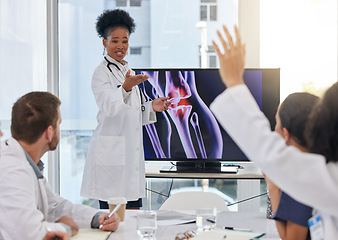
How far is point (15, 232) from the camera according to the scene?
1.51m

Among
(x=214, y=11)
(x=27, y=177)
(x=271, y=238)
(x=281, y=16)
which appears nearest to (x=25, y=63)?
(x=214, y=11)

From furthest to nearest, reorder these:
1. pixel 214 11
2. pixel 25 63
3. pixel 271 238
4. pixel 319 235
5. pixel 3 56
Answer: pixel 214 11
pixel 25 63
pixel 3 56
pixel 271 238
pixel 319 235

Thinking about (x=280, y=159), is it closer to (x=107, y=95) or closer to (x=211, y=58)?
(x=107, y=95)

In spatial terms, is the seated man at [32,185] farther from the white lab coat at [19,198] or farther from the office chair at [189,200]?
the office chair at [189,200]

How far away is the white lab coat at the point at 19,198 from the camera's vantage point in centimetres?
151

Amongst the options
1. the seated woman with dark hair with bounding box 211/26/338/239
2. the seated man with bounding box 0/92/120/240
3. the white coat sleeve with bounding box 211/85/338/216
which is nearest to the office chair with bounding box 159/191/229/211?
the seated man with bounding box 0/92/120/240

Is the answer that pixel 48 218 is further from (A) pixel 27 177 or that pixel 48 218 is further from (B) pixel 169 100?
(B) pixel 169 100

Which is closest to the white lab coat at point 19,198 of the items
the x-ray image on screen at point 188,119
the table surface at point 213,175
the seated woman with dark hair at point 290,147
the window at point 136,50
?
the seated woman with dark hair at point 290,147

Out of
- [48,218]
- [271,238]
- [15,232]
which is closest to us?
[15,232]

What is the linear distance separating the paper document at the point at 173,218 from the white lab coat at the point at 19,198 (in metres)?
0.49

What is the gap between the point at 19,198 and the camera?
60.2 inches

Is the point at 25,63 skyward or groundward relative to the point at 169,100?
skyward

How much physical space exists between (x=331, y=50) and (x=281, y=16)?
0.50m

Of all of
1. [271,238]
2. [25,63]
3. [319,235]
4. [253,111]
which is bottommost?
[271,238]
